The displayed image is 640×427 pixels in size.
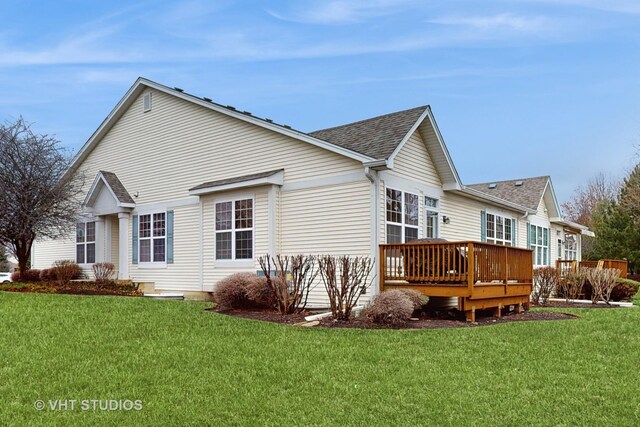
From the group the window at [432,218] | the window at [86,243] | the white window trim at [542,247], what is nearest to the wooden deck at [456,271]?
the window at [432,218]

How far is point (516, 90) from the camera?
15.1 meters

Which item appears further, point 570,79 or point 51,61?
point 570,79

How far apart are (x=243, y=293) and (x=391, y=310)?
11.8 feet

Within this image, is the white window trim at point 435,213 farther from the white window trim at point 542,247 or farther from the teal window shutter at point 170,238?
the white window trim at point 542,247

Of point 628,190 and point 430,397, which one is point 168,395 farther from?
point 628,190

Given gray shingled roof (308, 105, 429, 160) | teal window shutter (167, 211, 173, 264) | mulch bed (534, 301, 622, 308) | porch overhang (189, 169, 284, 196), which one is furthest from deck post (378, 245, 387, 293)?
teal window shutter (167, 211, 173, 264)

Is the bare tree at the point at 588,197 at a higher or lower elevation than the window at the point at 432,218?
higher

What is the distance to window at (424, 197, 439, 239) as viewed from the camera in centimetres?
1489

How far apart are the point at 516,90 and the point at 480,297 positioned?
6.96 metres

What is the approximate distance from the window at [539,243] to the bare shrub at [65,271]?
1789 cm

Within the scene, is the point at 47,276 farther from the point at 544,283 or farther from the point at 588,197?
the point at 588,197

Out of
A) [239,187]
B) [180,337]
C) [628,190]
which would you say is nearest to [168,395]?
[180,337]

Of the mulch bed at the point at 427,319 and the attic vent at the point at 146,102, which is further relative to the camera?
the attic vent at the point at 146,102

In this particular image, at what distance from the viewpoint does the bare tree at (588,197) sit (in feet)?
156
